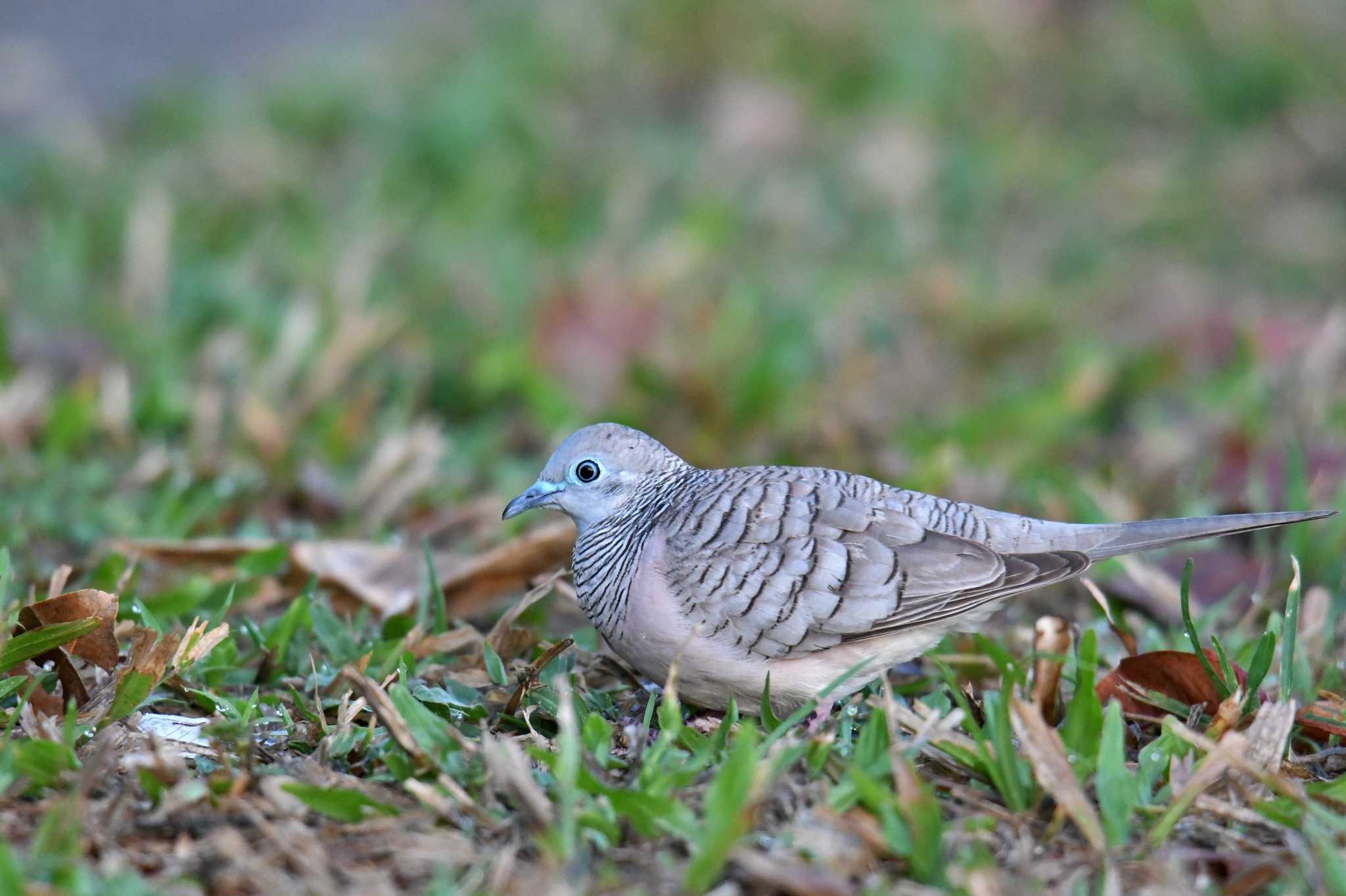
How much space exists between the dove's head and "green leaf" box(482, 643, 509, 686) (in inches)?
14.9

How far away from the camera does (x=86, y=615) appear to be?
10.1 feet

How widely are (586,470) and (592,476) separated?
0.07 feet

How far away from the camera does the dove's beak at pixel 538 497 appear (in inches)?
140

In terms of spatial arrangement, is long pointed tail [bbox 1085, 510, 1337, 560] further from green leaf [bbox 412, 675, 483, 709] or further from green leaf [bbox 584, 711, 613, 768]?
green leaf [bbox 412, 675, 483, 709]

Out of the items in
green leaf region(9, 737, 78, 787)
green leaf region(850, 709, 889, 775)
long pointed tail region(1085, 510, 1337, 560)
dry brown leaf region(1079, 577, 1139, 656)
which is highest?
long pointed tail region(1085, 510, 1337, 560)

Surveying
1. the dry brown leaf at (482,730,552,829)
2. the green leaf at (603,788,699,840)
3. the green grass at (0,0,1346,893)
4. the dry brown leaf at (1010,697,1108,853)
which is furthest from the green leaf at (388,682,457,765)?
the dry brown leaf at (1010,697,1108,853)

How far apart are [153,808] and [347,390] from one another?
322 centimetres

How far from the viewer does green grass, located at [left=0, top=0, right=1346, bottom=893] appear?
2.60 meters

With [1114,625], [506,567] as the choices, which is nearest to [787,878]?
[1114,625]

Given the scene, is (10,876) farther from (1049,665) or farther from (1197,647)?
(1197,647)

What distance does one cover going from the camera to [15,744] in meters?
2.62

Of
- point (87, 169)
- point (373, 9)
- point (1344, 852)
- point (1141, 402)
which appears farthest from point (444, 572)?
point (373, 9)

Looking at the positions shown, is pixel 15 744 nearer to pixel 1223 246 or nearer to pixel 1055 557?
pixel 1055 557

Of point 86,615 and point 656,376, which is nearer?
point 86,615
